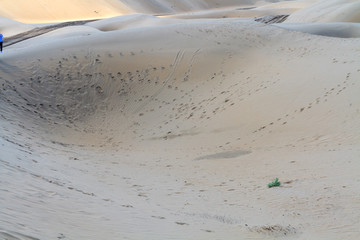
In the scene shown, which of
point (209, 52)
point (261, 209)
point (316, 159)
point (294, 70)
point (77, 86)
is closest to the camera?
point (261, 209)

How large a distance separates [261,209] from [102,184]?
2.83 metres

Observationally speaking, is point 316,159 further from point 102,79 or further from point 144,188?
point 102,79

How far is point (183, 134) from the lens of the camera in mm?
14703

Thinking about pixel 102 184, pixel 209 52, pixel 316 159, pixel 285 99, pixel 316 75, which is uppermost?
pixel 209 52

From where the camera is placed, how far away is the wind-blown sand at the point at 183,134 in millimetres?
6539

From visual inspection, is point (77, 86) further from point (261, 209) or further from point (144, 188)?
point (261, 209)

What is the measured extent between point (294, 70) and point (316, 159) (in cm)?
694

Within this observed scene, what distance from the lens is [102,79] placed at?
1848cm

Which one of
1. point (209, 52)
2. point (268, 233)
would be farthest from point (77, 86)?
point (268, 233)

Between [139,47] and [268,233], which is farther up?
[139,47]

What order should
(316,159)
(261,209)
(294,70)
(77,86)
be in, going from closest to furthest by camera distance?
(261,209) < (316,159) < (294,70) < (77,86)

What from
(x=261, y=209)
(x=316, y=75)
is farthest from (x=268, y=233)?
(x=316, y=75)

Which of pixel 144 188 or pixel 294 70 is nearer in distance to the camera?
pixel 144 188

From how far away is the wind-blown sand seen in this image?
21.5 ft
